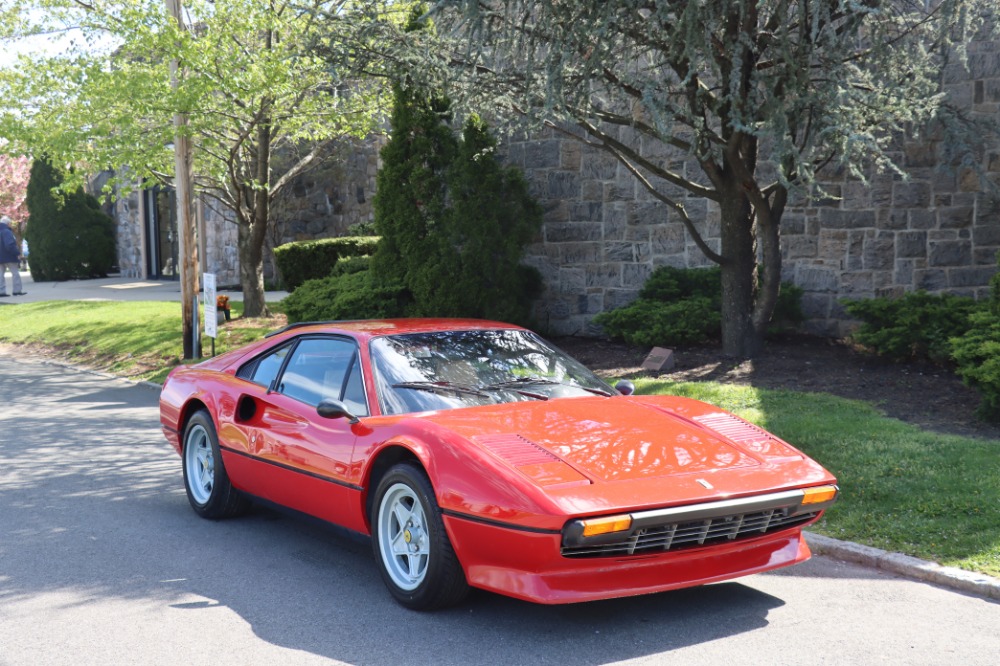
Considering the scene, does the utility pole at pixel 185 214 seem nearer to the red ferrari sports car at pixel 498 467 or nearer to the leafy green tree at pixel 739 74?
the leafy green tree at pixel 739 74

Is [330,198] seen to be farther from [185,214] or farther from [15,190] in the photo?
[15,190]

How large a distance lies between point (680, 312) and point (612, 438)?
7397mm

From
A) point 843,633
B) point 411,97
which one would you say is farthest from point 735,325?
point 843,633

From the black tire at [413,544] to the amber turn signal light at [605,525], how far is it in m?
0.73

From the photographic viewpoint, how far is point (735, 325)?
1118cm

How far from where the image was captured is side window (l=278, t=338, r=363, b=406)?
19.3 ft

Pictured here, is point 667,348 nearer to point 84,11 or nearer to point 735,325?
point 735,325

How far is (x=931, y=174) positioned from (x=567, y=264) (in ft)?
16.5

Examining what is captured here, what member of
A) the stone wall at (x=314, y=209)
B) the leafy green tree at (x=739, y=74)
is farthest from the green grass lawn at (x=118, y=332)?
the leafy green tree at (x=739, y=74)

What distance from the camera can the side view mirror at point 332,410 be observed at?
5320mm

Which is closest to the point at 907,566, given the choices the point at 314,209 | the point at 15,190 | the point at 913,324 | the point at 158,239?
the point at 913,324

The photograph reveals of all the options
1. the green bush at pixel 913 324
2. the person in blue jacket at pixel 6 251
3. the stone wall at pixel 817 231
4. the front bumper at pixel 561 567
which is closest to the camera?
the front bumper at pixel 561 567

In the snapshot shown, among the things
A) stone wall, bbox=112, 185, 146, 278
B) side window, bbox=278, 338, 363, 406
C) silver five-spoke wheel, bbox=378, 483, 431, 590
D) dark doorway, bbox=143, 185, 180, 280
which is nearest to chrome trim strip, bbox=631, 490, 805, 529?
silver five-spoke wheel, bbox=378, 483, 431, 590

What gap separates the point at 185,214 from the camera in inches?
571
